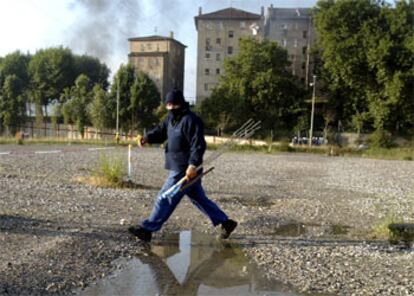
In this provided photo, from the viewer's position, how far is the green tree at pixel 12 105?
67.5 meters

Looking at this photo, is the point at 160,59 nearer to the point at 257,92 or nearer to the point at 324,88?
the point at 257,92

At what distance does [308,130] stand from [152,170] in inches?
1744

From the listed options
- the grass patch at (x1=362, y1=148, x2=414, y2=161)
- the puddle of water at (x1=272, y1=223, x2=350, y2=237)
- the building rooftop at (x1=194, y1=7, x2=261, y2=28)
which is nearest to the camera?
the puddle of water at (x1=272, y1=223, x2=350, y2=237)

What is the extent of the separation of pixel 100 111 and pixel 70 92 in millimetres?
11140

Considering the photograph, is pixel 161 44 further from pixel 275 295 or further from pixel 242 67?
pixel 275 295

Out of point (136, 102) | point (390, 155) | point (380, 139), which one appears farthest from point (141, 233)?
point (136, 102)

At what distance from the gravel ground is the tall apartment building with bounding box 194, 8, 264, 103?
72.8 metres

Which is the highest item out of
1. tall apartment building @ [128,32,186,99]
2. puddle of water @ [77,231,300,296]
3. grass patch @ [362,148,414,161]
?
tall apartment building @ [128,32,186,99]

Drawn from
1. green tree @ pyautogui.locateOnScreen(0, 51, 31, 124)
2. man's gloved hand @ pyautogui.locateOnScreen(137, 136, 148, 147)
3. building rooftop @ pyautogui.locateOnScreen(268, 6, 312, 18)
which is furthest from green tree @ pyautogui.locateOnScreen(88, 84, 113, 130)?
man's gloved hand @ pyautogui.locateOnScreen(137, 136, 148, 147)

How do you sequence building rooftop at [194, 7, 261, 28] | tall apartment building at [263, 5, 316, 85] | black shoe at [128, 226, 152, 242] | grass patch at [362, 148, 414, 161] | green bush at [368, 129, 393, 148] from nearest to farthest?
black shoe at [128, 226, 152, 242] < grass patch at [362, 148, 414, 161] < green bush at [368, 129, 393, 148] < tall apartment building at [263, 5, 316, 85] < building rooftop at [194, 7, 261, 28]

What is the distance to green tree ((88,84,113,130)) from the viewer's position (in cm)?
5809

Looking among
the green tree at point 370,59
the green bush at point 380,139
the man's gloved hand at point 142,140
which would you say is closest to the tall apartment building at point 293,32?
the green tree at point 370,59

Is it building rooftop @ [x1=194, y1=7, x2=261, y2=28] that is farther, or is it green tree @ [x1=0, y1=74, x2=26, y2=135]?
building rooftop @ [x1=194, y1=7, x2=261, y2=28]

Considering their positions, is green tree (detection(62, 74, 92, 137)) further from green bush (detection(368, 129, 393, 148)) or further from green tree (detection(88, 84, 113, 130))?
green bush (detection(368, 129, 393, 148))
